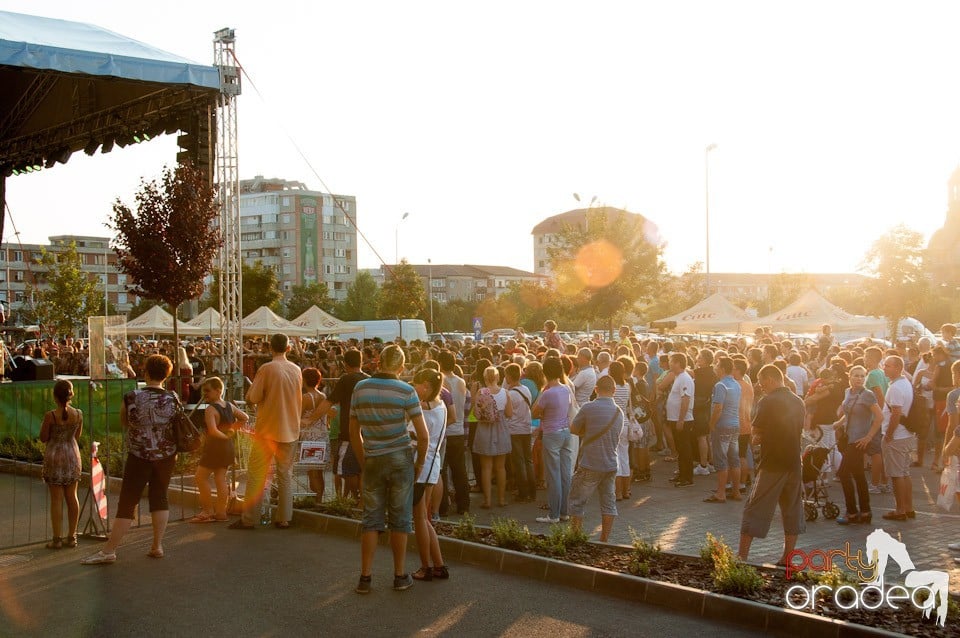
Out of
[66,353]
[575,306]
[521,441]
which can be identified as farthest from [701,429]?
[575,306]

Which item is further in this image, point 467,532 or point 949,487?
point 467,532

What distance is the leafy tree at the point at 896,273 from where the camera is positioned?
4728 cm

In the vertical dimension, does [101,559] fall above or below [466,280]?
below

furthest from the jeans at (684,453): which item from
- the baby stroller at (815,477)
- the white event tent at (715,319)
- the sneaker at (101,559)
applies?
the white event tent at (715,319)

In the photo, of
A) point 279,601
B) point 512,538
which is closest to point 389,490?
point 279,601

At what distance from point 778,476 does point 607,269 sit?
31.1m

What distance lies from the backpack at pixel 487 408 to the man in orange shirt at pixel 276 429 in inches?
92.0

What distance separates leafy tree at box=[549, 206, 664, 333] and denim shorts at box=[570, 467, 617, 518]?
2918 cm

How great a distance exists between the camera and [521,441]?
1207cm

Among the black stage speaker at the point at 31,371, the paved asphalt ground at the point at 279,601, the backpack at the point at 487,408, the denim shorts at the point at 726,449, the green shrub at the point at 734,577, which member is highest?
the black stage speaker at the point at 31,371

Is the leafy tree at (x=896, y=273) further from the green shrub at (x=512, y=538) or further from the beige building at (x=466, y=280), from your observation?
the beige building at (x=466, y=280)

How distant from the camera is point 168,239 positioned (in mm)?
20094

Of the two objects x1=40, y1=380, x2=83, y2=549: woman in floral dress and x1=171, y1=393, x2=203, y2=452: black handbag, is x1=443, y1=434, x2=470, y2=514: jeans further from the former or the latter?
x1=40, y1=380, x2=83, y2=549: woman in floral dress

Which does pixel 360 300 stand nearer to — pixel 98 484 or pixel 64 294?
pixel 64 294
